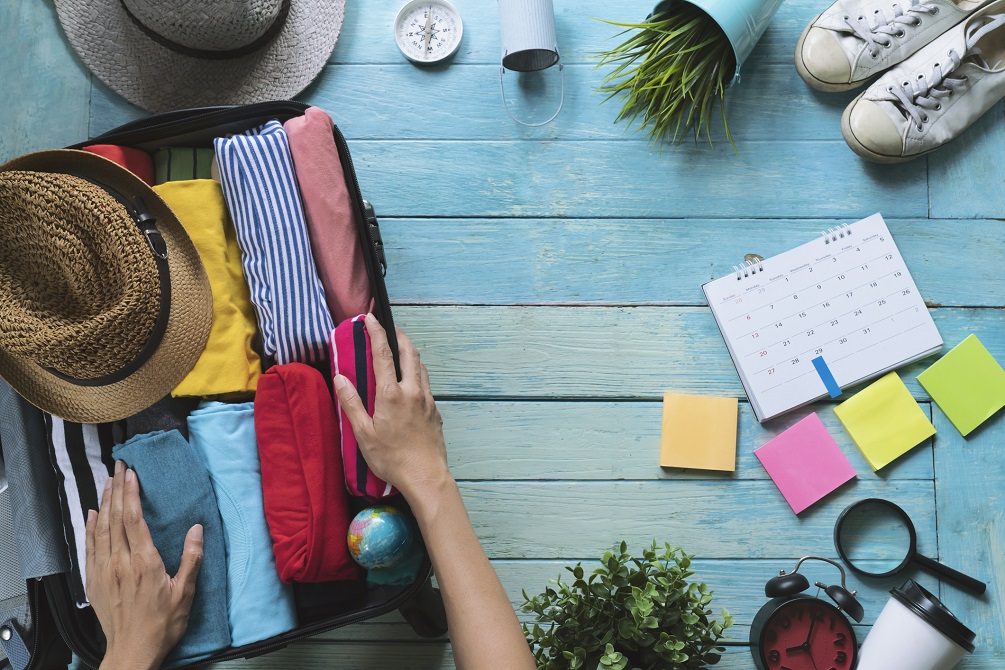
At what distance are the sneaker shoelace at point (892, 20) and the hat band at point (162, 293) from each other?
3.54ft

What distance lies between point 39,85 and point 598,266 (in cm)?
94

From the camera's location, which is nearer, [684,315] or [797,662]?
[797,662]

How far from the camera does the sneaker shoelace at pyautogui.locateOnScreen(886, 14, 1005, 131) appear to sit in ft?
3.86

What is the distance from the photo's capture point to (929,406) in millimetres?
1186

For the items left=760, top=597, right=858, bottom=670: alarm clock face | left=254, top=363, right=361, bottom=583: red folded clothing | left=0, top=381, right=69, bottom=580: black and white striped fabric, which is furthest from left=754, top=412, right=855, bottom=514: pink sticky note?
left=0, top=381, right=69, bottom=580: black and white striped fabric

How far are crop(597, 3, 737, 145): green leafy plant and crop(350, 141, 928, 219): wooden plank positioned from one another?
4cm

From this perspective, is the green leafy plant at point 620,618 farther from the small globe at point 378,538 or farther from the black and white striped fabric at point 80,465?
the black and white striped fabric at point 80,465

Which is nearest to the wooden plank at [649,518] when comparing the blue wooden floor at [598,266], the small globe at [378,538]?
the blue wooden floor at [598,266]

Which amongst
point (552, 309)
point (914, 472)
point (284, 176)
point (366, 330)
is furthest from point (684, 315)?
point (284, 176)

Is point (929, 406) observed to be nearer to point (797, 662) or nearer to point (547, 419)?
point (797, 662)

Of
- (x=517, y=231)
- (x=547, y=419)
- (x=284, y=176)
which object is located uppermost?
(x=284, y=176)

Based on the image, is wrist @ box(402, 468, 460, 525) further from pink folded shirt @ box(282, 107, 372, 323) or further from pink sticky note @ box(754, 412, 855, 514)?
pink sticky note @ box(754, 412, 855, 514)

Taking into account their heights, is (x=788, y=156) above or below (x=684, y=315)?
above

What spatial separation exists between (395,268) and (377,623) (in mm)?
553
